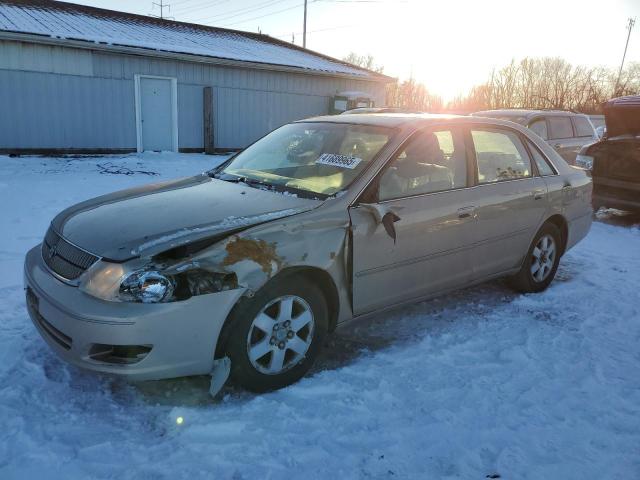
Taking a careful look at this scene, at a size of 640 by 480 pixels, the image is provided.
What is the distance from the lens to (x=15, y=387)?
2.97m

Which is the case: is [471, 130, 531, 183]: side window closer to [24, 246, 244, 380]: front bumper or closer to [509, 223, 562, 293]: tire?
[509, 223, 562, 293]: tire

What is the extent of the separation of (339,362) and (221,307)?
1.14m

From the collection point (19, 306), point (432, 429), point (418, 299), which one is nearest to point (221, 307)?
A: point (432, 429)

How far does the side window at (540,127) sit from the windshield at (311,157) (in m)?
6.86

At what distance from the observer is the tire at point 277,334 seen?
285cm

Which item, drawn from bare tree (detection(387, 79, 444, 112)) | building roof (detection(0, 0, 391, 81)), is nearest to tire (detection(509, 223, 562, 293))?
building roof (detection(0, 0, 391, 81))

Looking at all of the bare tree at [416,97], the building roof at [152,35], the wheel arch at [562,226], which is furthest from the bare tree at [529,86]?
the wheel arch at [562,226]

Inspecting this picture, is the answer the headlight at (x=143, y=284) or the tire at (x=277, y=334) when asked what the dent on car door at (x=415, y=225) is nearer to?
the tire at (x=277, y=334)

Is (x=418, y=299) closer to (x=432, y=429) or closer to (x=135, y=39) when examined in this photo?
(x=432, y=429)

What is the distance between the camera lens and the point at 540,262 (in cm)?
494

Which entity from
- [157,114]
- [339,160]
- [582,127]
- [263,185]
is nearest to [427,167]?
[339,160]

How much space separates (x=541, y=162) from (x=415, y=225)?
199cm

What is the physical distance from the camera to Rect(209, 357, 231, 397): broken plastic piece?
2.79 meters

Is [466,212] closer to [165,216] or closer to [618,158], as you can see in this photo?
[165,216]
